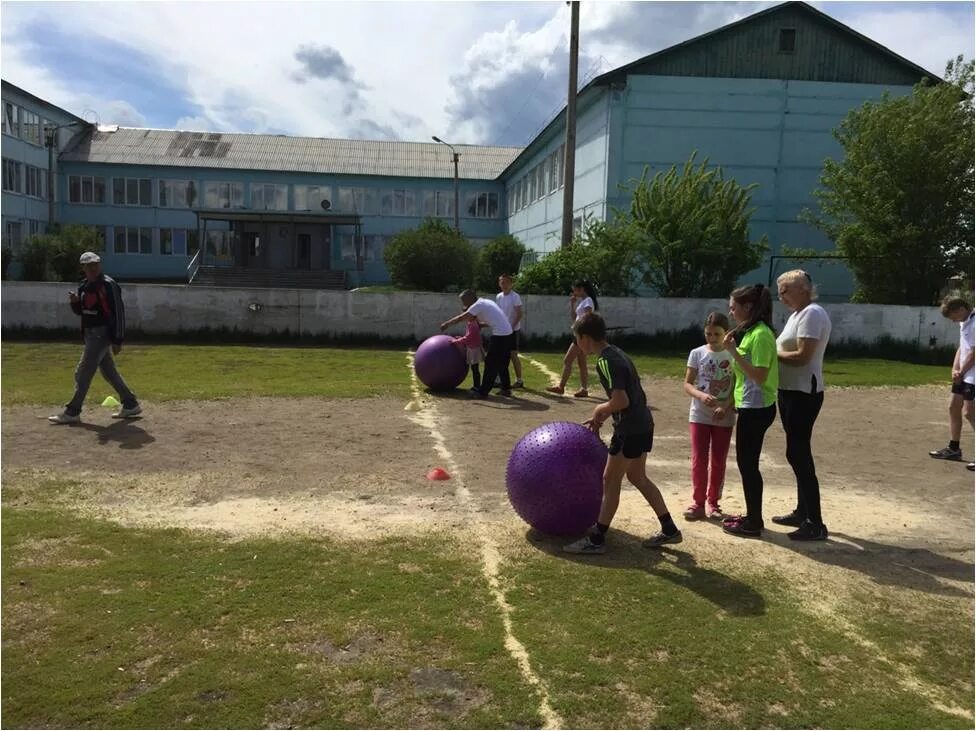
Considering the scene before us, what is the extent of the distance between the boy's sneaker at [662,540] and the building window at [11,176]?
164 ft

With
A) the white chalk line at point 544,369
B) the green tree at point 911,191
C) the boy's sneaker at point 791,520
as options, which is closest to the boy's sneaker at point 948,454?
the boy's sneaker at point 791,520

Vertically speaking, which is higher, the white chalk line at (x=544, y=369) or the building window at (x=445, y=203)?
the building window at (x=445, y=203)

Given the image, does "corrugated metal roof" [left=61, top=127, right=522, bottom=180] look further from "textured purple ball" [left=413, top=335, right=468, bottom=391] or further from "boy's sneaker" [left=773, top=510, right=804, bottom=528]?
"boy's sneaker" [left=773, top=510, right=804, bottom=528]

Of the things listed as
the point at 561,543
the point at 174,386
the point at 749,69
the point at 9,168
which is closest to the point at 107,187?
the point at 9,168

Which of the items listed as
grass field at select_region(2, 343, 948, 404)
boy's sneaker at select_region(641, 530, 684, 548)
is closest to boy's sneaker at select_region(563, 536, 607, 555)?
boy's sneaker at select_region(641, 530, 684, 548)

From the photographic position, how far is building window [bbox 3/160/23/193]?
45.5 metres

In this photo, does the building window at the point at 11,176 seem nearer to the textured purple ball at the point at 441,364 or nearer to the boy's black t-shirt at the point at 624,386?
the textured purple ball at the point at 441,364

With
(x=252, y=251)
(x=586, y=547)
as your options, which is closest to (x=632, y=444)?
(x=586, y=547)

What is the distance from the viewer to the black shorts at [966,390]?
8.84 metres

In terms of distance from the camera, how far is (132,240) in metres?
52.6

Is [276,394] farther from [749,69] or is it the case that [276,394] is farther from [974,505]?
[749,69]

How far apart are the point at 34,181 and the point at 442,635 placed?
178ft

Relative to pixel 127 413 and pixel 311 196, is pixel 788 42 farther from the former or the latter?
pixel 311 196

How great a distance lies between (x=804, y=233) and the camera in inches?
1177
